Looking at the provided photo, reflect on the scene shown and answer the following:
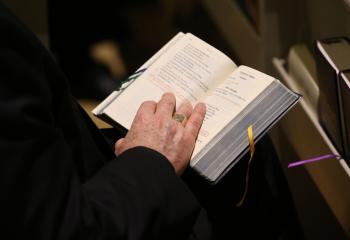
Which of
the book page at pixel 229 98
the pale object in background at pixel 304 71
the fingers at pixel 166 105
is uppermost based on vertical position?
the fingers at pixel 166 105


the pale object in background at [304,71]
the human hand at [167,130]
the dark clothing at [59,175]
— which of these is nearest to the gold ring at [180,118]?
the human hand at [167,130]

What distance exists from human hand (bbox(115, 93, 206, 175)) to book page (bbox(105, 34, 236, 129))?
31mm

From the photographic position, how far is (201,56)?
37.8 inches

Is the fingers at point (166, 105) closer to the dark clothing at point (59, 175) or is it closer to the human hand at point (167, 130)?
the human hand at point (167, 130)

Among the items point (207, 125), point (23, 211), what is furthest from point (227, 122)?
point (23, 211)

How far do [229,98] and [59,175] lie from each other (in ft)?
1.15

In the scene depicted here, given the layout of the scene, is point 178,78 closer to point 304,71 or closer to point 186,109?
point 186,109

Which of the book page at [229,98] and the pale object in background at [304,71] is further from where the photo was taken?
the pale object in background at [304,71]

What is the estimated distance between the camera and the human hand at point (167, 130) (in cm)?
81

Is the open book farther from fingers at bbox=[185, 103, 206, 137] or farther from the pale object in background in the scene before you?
the pale object in background

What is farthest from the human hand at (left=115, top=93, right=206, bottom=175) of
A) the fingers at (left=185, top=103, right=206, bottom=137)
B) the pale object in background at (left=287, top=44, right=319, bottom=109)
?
the pale object in background at (left=287, top=44, right=319, bottom=109)

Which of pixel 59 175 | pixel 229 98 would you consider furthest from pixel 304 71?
pixel 59 175

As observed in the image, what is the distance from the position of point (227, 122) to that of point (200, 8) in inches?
56.7

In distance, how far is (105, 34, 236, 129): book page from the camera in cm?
93
